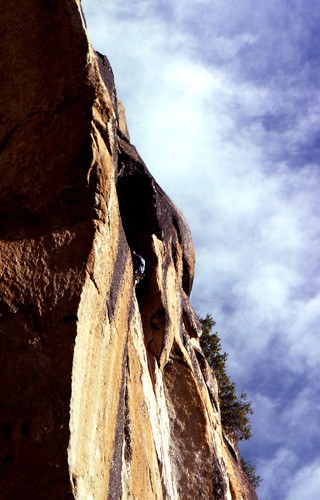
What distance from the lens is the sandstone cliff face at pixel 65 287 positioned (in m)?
5.55

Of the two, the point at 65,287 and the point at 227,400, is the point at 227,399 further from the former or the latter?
the point at 65,287

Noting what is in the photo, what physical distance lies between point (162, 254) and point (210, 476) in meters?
3.96

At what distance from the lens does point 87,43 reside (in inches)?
296

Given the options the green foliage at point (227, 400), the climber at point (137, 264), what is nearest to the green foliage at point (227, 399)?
the green foliage at point (227, 400)

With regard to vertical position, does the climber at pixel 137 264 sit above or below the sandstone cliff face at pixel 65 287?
above

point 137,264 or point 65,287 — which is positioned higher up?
point 137,264

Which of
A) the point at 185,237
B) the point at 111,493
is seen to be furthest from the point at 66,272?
the point at 185,237

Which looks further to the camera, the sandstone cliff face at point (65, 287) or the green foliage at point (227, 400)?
the green foliage at point (227, 400)

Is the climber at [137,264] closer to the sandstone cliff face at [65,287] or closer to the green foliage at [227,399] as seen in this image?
the sandstone cliff face at [65,287]

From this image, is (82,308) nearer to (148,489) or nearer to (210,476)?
(148,489)

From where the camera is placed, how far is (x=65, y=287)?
6.18 m

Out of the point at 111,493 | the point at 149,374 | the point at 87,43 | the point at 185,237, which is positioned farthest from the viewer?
the point at 185,237

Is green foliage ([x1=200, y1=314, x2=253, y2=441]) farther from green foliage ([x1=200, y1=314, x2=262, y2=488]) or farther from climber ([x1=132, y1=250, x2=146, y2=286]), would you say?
climber ([x1=132, y1=250, x2=146, y2=286])

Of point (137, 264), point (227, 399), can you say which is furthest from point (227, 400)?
point (137, 264)
